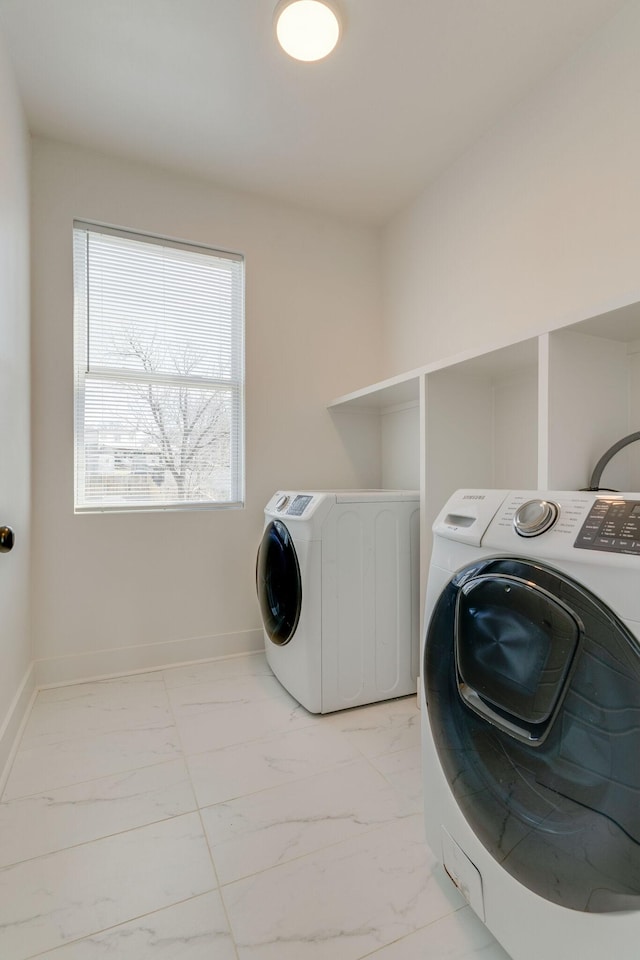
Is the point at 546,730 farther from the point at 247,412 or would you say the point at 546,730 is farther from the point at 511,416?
the point at 247,412

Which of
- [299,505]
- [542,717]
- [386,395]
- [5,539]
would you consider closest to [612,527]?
[542,717]

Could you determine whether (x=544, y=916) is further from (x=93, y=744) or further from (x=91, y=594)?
(x=91, y=594)

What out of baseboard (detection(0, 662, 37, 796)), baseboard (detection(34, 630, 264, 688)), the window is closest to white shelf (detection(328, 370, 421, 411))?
the window

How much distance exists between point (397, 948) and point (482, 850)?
279 millimetres

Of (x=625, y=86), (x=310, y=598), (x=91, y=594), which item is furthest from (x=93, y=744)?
(x=625, y=86)

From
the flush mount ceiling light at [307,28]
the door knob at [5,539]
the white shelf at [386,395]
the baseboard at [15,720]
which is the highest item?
the flush mount ceiling light at [307,28]

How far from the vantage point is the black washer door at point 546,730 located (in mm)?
630

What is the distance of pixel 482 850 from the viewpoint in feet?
2.84

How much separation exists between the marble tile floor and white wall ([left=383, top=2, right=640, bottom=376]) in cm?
145

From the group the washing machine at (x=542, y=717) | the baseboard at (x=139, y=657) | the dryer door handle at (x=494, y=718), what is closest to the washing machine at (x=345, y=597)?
the baseboard at (x=139, y=657)

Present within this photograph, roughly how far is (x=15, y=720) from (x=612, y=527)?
197 centimetres

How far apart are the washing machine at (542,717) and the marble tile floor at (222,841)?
Answer: 200mm

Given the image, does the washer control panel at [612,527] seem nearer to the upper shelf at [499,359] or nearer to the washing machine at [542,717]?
the washing machine at [542,717]

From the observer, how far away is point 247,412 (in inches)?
95.7
